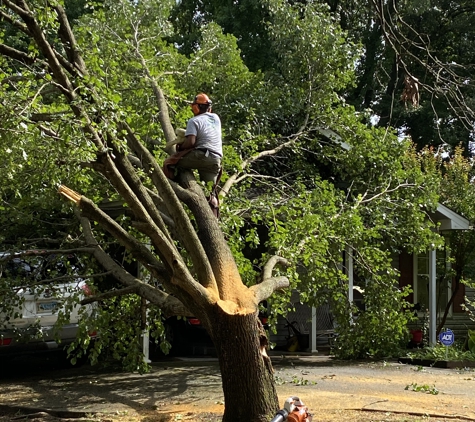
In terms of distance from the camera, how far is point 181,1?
1041 inches

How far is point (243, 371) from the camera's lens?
612 cm

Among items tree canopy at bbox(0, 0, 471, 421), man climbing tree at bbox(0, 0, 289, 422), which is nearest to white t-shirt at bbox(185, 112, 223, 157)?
tree canopy at bbox(0, 0, 471, 421)

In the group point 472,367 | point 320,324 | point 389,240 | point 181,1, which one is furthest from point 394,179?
point 181,1

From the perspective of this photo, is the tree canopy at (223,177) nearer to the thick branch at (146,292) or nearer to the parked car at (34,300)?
the thick branch at (146,292)

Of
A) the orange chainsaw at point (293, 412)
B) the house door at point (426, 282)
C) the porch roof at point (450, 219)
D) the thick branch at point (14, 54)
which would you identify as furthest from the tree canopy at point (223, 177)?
the house door at point (426, 282)

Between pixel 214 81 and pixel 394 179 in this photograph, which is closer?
pixel 394 179

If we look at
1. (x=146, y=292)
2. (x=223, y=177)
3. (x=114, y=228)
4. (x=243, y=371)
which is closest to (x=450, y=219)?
(x=223, y=177)

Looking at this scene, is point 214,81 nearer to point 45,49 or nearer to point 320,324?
point 320,324

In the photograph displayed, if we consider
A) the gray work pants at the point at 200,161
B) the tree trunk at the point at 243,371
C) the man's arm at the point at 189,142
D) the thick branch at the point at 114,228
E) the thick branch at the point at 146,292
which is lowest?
the tree trunk at the point at 243,371

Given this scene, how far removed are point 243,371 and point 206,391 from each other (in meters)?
3.08

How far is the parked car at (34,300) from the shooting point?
9555 mm

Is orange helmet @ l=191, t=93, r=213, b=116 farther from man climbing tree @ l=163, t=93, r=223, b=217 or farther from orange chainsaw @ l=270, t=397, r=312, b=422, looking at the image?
orange chainsaw @ l=270, t=397, r=312, b=422

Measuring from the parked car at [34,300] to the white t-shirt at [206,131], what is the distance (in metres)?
3.17

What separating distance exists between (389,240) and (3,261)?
6.76 meters
